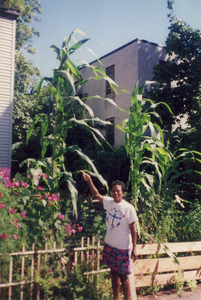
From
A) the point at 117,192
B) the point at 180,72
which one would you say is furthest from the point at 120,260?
the point at 180,72

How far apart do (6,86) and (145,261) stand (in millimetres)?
8355

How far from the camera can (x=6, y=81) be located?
11031 millimetres

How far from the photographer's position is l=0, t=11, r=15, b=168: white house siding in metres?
10.8

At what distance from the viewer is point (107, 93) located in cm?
1745

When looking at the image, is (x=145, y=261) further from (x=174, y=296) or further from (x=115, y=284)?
(x=115, y=284)

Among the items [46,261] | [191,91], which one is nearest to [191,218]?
[46,261]

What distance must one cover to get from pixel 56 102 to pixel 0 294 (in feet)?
8.28

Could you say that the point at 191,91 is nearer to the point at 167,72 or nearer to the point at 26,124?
the point at 167,72

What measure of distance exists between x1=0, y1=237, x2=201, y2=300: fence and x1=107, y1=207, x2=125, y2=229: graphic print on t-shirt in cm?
64

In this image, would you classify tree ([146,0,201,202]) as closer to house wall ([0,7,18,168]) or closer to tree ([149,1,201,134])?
tree ([149,1,201,134])

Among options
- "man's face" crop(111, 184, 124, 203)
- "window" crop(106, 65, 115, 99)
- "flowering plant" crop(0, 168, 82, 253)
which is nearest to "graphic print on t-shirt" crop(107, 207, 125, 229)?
"man's face" crop(111, 184, 124, 203)

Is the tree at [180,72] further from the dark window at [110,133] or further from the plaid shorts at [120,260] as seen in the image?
the plaid shorts at [120,260]

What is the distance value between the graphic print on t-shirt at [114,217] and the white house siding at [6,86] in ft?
24.6

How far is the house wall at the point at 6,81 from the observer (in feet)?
35.5
